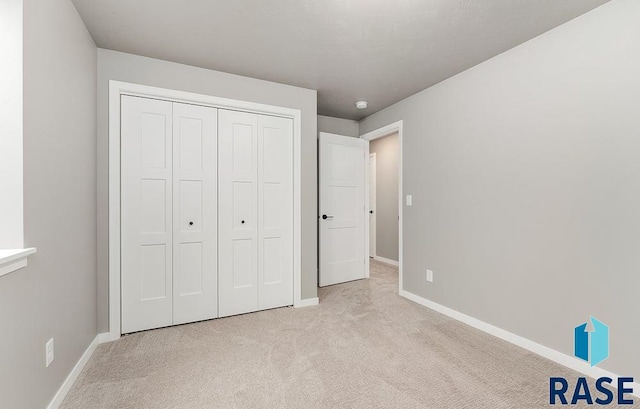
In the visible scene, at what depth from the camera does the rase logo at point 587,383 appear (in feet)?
5.39

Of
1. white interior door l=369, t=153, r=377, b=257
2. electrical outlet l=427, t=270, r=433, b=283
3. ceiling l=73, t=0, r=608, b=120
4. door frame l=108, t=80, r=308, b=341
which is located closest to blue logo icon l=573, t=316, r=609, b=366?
electrical outlet l=427, t=270, r=433, b=283

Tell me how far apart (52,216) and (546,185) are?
128 inches

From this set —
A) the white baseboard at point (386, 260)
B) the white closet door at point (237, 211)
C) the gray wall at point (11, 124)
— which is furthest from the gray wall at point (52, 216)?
the white baseboard at point (386, 260)

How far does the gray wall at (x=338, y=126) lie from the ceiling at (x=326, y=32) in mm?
1349

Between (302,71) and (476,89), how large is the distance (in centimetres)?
165

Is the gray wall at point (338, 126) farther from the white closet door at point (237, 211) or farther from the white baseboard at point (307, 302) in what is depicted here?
the white baseboard at point (307, 302)

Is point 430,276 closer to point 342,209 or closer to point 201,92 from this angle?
point 342,209

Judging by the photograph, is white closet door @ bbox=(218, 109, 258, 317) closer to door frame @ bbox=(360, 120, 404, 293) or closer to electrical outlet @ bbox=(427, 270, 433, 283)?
door frame @ bbox=(360, 120, 404, 293)

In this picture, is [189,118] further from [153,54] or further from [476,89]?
A: [476,89]

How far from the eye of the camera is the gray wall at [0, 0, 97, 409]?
1.26 m

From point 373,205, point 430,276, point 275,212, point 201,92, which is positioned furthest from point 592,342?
point 373,205

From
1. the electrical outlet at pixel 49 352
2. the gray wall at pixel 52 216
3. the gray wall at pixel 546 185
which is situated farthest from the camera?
the gray wall at pixel 546 185

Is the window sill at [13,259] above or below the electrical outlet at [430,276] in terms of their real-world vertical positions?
above

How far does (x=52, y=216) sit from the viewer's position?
1563mm
